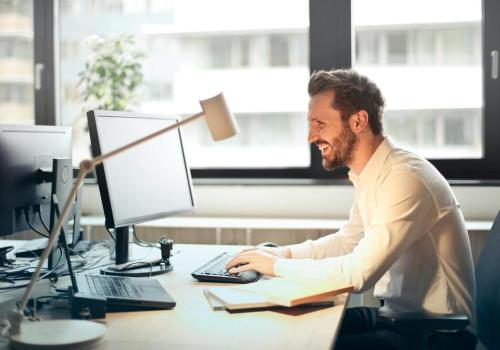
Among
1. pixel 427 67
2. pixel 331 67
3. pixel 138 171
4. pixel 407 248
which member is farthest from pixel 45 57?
pixel 407 248

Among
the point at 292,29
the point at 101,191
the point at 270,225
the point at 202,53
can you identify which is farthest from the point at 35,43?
the point at 101,191

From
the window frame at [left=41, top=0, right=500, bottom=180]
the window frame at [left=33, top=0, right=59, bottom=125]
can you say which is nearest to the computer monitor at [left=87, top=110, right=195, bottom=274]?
the window frame at [left=41, top=0, right=500, bottom=180]

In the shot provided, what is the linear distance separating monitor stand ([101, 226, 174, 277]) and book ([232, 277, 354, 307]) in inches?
16.4

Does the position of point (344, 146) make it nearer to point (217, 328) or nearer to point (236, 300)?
→ point (236, 300)

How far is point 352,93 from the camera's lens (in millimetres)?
2066

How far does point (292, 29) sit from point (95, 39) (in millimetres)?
1111

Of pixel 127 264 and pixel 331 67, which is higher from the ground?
pixel 331 67

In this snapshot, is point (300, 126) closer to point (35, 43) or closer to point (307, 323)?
point (35, 43)

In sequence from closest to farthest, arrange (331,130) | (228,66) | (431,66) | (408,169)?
(408,169)
(331,130)
(431,66)
(228,66)

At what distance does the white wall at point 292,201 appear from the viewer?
10.5 feet

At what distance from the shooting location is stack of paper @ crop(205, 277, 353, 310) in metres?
1.61

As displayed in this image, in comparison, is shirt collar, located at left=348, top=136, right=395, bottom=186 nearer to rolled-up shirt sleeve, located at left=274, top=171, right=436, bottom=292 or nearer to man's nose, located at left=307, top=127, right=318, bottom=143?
rolled-up shirt sleeve, located at left=274, top=171, right=436, bottom=292

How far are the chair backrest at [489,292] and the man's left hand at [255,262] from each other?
2.06ft

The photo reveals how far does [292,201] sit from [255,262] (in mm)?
1505
